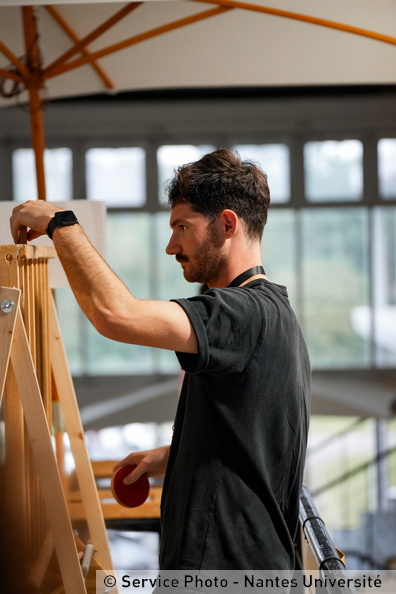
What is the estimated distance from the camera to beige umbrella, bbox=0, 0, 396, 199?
117 inches

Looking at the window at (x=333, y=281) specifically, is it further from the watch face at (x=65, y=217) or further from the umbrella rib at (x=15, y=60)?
the watch face at (x=65, y=217)

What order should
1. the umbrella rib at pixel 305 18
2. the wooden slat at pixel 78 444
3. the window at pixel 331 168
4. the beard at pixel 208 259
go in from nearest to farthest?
the beard at pixel 208 259 < the wooden slat at pixel 78 444 < the umbrella rib at pixel 305 18 < the window at pixel 331 168

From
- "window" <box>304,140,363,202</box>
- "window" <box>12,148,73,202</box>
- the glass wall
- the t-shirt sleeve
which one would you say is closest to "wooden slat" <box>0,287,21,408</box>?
the t-shirt sleeve

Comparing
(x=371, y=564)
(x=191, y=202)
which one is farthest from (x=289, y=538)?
(x=371, y=564)

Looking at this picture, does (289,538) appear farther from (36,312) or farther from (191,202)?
(36,312)

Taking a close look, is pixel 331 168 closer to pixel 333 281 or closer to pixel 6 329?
pixel 333 281

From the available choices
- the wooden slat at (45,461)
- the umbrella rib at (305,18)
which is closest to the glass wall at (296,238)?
the umbrella rib at (305,18)

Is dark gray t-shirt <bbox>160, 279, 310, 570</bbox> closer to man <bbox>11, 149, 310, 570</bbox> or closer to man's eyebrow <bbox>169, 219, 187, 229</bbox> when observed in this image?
man <bbox>11, 149, 310, 570</bbox>

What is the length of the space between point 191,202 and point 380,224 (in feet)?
31.7

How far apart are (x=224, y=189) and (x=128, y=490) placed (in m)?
0.64

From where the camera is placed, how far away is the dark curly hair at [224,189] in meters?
1.34

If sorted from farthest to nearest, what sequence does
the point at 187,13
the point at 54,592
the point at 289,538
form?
the point at 187,13
the point at 54,592
the point at 289,538

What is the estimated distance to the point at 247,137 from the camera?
34.1ft

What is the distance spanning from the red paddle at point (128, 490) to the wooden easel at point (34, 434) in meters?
0.13
